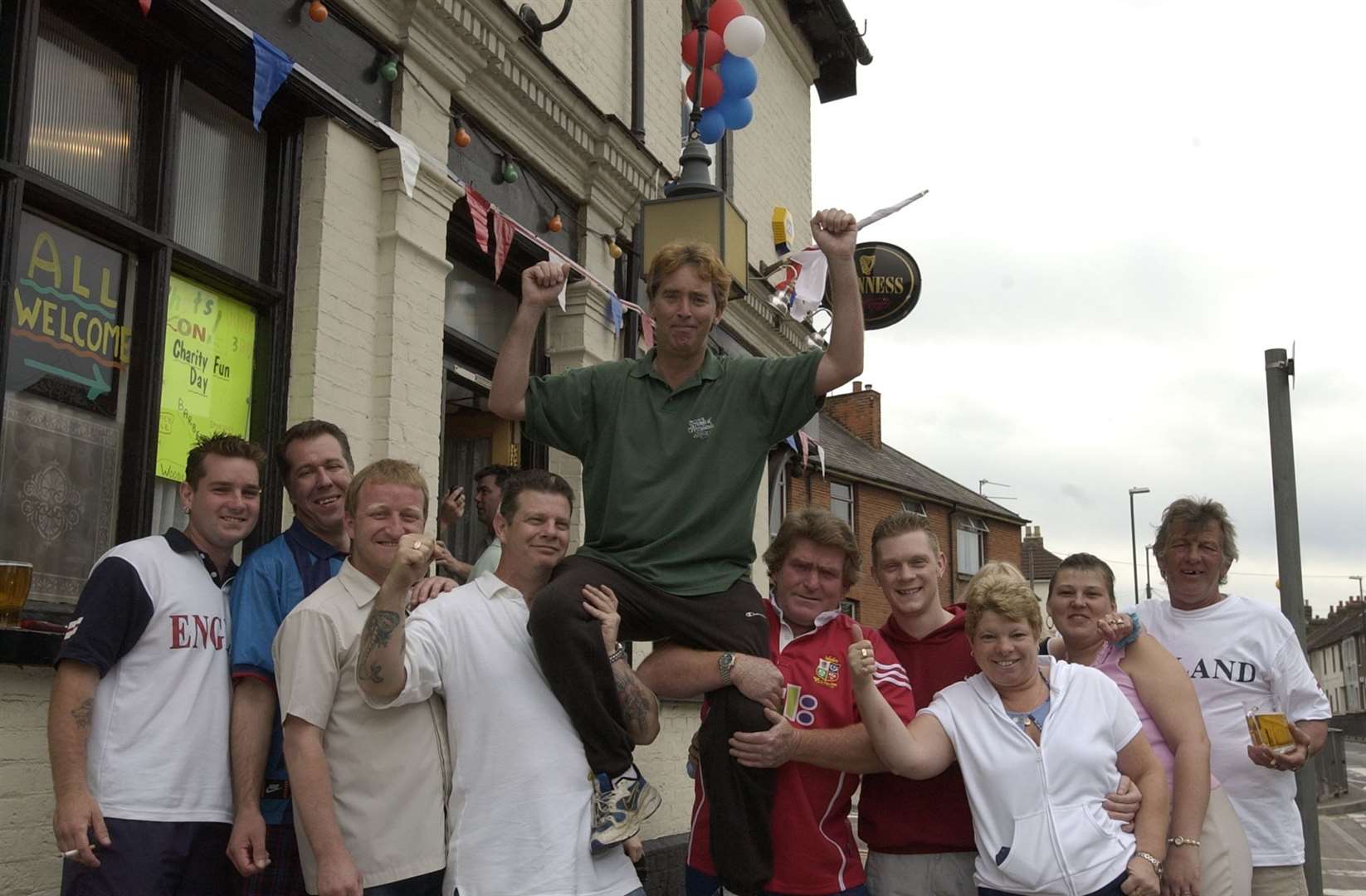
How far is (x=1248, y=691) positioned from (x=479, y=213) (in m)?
4.71

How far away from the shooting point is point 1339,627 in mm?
81312

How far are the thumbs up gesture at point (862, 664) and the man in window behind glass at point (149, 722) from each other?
1.78m

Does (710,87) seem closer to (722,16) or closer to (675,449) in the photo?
(722,16)

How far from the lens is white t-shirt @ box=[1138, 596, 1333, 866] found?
423 centimetres

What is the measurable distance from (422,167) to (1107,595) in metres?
4.23

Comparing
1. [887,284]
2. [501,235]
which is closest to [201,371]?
[501,235]

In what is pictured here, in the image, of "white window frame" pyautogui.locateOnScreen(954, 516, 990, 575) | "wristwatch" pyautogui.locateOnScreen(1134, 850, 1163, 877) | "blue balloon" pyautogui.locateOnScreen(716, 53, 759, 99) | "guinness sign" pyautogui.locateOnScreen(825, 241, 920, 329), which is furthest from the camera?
"white window frame" pyautogui.locateOnScreen(954, 516, 990, 575)

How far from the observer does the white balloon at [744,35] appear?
9.11 meters

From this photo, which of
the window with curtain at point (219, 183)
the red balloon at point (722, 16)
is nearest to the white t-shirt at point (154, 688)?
the window with curtain at point (219, 183)

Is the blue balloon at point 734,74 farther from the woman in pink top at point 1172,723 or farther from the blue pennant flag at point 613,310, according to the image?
the woman in pink top at point 1172,723

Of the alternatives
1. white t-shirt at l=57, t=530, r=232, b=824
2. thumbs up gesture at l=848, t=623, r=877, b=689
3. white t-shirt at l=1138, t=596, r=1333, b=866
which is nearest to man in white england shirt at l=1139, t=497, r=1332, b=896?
white t-shirt at l=1138, t=596, r=1333, b=866

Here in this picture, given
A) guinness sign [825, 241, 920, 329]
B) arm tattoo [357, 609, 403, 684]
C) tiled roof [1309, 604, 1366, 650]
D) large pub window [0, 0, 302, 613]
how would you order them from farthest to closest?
tiled roof [1309, 604, 1366, 650]
guinness sign [825, 241, 920, 329]
large pub window [0, 0, 302, 613]
arm tattoo [357, 609, 403, 684]

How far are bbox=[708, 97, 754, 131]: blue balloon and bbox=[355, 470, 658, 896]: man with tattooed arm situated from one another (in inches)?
268

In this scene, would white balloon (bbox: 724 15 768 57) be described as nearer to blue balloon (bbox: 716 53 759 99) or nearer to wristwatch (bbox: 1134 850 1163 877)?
blue balloon (bbox: 716 53 759 99)
